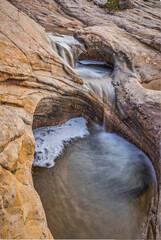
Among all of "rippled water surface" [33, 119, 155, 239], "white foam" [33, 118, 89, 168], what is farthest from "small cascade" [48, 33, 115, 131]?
"rippled water surface" [33, 119, 155, 239]

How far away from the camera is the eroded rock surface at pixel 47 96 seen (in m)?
2.04

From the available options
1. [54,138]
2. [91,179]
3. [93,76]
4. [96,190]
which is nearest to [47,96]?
[54,138]

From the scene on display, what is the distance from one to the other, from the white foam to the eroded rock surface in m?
0.29

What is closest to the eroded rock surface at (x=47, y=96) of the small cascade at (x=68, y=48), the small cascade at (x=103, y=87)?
the small cascade at (x=103, y=87)

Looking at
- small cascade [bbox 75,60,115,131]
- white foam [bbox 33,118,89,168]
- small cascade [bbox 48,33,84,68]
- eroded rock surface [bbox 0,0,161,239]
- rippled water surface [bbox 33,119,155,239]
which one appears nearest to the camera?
eroded rock surface [bbox 0,0,161,239]

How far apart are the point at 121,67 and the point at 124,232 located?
5.99m

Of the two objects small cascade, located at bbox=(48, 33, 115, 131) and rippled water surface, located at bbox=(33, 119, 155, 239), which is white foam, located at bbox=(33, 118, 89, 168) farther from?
small cascade, located at bbox=(48, 33, 115, 131)

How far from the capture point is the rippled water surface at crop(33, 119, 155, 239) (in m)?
3.13

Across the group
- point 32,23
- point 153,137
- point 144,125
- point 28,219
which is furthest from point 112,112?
point 28,219

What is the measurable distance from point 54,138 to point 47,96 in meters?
1.56

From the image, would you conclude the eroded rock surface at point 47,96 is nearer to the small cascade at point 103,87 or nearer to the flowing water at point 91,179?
the small cascade at point 103,87

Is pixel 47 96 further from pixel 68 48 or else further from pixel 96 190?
pixel 68 48

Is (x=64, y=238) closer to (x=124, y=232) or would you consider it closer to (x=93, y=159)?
(x=124, y=232)

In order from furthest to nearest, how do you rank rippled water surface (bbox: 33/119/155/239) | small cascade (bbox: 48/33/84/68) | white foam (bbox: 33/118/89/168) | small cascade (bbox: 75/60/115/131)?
small cascade (bbox: 48/33/84/68), small cascade (bbox: 75/60/115/131), white foam (bbox: 33/118/89/168), rippled water surface (bbox: 33/119/155/239)
